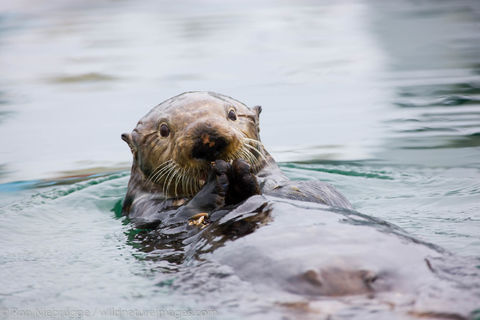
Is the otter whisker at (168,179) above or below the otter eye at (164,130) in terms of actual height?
below

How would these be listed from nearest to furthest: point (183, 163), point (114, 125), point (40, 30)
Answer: point (183, 163) < point (114, 125) < point (40, 30)

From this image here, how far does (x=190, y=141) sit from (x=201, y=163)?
0.17 meters

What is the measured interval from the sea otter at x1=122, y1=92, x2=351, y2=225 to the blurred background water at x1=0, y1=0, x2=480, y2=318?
431mm

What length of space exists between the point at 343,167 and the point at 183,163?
306cm

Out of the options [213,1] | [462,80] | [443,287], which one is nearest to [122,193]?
[443,287]

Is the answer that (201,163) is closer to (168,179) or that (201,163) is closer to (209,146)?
(209,146)

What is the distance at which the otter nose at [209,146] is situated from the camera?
4539 millimetres

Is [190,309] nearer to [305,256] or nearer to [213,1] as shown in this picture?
[305,256]

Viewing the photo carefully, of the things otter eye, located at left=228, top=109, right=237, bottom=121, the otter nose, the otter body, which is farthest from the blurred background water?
otter eye, located at left=228, top=109, right=237, bottom=121

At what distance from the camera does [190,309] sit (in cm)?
328

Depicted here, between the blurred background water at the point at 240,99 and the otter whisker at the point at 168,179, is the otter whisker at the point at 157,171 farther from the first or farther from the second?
the blurred background water at the point at 240,99

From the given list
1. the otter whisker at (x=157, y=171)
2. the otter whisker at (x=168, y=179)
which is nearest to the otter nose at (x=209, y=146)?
the otter whisker at (x=168, y=179)

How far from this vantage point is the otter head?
4598 mm

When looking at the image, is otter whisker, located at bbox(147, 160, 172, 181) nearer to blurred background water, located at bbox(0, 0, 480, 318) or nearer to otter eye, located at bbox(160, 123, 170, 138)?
otter eye, located at bbox(160, 123, 170, 138)
